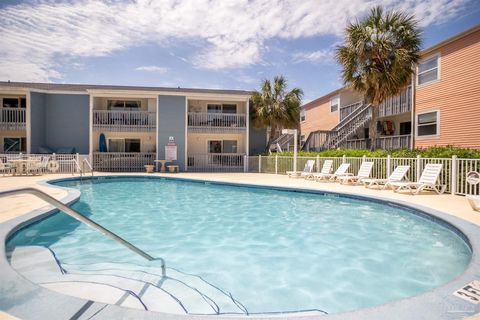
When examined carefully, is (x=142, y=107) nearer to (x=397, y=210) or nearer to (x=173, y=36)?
(x=173, y=36)

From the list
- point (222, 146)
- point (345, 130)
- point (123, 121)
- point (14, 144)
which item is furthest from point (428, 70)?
point (14, 144)

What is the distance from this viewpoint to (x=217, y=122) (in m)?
20.9

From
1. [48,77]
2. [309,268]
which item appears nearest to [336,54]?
[309,268]

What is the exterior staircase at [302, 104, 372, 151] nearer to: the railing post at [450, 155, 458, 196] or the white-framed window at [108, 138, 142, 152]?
the railing post at [450, 155, 458, 196]

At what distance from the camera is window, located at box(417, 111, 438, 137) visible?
16047 mm

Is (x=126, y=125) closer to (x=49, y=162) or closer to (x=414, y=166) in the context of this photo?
(x=49, y=162)

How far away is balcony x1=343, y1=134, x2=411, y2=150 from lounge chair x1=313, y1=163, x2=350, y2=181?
6350 millimetres

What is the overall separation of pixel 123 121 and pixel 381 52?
52.9 feet

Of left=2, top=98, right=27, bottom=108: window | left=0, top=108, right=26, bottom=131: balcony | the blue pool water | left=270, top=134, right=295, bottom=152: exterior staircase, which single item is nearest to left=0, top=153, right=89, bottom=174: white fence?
left=0, top=108, right=26, bottom=131: balcony

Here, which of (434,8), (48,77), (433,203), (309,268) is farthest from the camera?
(48,77)

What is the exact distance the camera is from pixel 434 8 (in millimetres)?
14633

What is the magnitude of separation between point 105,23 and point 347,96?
18.9m

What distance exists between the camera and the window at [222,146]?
23.1 meters

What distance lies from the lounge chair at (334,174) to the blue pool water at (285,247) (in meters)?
4.01
